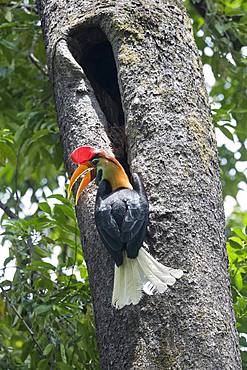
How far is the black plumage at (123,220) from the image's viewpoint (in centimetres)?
194

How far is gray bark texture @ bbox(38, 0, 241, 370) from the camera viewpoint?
187 centimetres

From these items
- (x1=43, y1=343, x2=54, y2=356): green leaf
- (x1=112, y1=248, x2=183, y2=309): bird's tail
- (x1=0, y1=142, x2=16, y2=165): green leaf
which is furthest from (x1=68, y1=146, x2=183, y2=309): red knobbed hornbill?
(x1=0, y1=142, x2=16, y2=165): green leaf

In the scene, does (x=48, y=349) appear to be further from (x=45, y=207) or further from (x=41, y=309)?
(x=45, y=207)

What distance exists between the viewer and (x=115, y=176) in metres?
2.15

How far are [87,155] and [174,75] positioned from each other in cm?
33

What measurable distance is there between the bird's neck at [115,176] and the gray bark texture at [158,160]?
5 cm

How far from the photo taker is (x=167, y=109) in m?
2.20

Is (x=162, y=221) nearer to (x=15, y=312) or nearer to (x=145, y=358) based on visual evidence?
(x=145, y=358)

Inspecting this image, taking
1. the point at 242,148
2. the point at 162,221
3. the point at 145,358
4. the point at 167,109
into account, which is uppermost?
the point at 167,109

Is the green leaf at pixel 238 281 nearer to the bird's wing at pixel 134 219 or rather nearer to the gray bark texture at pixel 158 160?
the gray bark texture at pixel 158 160

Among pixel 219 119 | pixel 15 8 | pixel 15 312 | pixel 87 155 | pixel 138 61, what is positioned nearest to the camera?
pixel 87 155

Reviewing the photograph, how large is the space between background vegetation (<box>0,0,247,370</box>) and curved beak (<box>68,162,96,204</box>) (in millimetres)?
478

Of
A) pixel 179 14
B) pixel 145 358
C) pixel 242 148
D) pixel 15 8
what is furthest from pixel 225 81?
pixel 145 358

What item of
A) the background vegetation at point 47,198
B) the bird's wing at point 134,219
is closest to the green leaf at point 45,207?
the background vegetation at point 47,198
